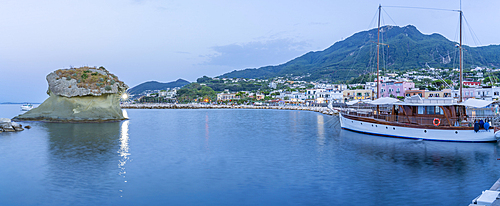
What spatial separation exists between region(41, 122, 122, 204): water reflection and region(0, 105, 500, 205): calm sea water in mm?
44

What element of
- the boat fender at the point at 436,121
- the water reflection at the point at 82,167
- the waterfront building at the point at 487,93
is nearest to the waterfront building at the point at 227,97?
the waterfront building at the point at 487,93

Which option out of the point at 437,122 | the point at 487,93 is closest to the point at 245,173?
the point at 437,122

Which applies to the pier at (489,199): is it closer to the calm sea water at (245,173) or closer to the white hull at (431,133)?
the calm sea water at (245,173)

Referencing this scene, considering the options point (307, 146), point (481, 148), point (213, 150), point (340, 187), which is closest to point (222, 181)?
point (340, 187)

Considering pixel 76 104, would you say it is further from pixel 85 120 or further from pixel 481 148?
pixel 481 148

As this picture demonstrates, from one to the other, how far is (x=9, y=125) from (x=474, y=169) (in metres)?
36.4

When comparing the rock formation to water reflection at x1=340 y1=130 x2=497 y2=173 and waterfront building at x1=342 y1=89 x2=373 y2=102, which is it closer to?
water reflection at x1=340 y1=130 x2=497 y2=173

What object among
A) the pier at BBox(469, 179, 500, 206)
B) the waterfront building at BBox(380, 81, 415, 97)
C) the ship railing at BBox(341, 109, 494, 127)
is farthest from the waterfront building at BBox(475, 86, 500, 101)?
the pier at BBox(469, 179, 500, 206)

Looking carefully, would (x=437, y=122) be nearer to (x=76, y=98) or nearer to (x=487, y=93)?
(x=76, y=98)

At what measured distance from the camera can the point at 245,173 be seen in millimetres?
14078

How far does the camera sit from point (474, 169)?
14.3m

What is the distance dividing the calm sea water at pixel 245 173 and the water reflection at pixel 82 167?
44mm

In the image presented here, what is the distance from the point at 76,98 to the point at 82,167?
29363 mm

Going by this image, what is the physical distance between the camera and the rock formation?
128ft
